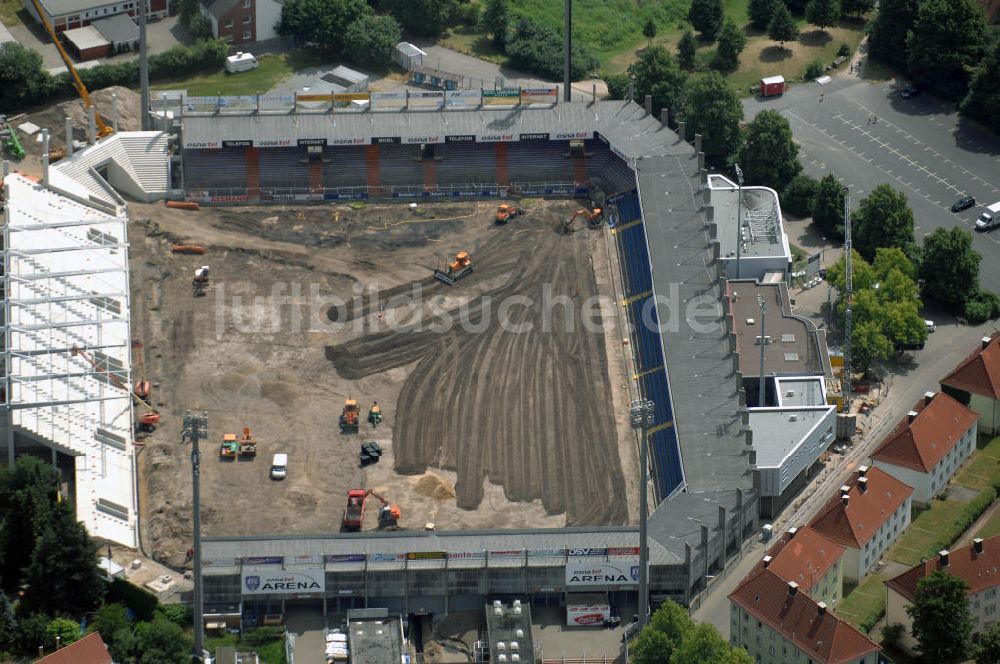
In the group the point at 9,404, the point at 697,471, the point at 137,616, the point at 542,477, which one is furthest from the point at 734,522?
the point at 9,404

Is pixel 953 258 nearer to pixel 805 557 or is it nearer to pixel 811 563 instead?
pixel 805 557

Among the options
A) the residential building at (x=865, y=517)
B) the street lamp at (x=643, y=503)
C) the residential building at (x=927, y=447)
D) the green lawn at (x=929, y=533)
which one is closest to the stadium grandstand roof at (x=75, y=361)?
the street lamp at (x=643, y=503)

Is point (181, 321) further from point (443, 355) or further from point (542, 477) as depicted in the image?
point (542, 477)

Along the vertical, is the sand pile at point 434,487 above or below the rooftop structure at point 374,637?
above

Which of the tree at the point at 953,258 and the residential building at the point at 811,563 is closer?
the residential building at the point at 811,563

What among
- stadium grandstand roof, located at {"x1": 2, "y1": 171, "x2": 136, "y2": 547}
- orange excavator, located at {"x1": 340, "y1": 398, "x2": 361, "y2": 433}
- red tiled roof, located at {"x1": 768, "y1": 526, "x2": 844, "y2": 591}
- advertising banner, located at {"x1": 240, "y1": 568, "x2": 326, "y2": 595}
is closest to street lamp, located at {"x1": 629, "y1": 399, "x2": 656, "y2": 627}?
red tiled roof, located at {"x1": 768, "y1": 526, "x2": 844, "y2": 591}

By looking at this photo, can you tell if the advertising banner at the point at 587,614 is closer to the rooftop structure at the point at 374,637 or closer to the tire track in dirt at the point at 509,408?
the tire track in dirt at the point at 509,408

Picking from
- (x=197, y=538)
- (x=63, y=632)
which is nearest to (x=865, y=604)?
(x=197, y=538)
